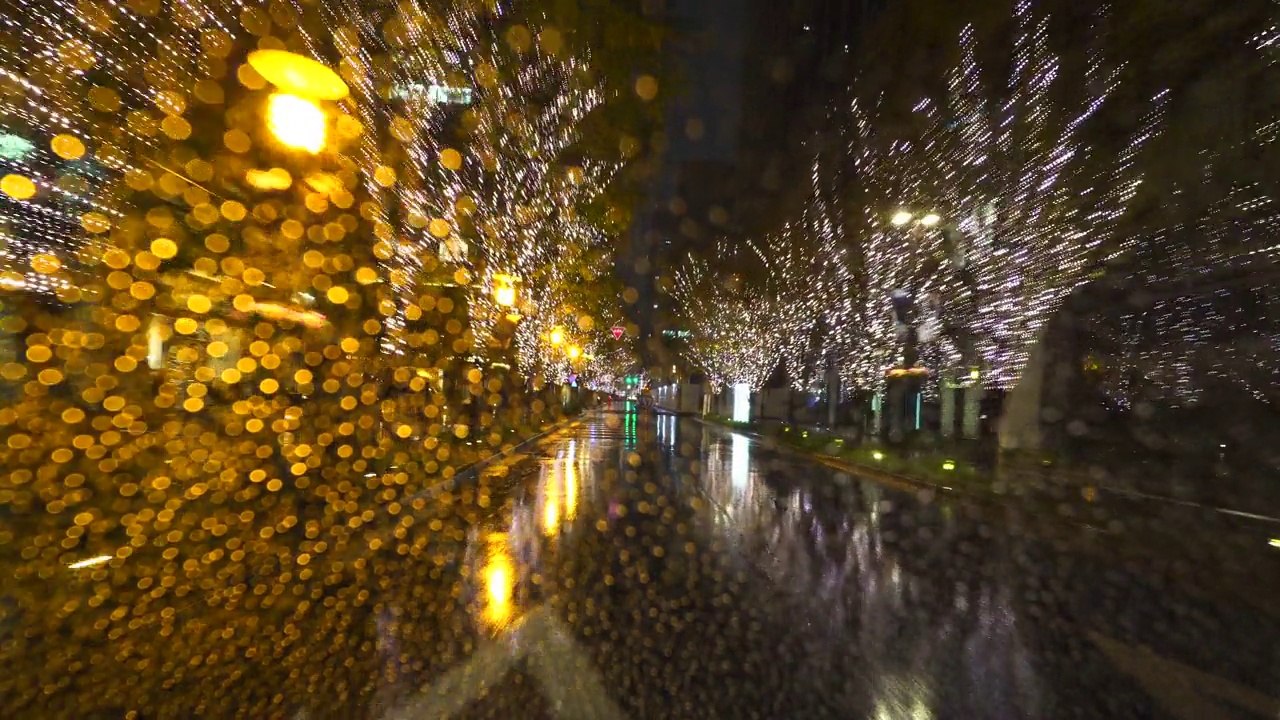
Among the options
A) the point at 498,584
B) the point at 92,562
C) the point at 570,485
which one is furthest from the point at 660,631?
the point at 570,485

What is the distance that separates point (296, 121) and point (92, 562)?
4.24 meters

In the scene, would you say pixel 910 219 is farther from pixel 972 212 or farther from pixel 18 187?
pixel 18 187

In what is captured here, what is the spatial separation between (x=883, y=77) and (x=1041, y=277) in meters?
5.52

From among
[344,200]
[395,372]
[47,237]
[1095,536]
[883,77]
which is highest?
[883,77]

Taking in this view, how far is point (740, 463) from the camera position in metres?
23.4

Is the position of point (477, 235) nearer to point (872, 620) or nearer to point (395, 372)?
point (395, 372)

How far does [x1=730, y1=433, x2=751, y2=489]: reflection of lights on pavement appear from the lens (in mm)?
18086

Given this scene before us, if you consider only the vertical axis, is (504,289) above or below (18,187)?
above

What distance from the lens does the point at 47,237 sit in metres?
8.10

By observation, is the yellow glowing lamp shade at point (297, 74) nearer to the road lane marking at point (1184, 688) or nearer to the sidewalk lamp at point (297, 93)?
the sidewalk lamp at point (297, 93)

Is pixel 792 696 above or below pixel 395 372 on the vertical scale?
below

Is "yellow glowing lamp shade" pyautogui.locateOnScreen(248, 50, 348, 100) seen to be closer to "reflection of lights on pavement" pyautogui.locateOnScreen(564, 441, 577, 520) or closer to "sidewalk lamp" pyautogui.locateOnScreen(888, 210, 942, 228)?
"reflection of lights on pavement" pyautogui.locateOnScreen(564, 441, 577, 520)

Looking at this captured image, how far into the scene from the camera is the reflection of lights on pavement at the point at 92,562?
757 centimetres

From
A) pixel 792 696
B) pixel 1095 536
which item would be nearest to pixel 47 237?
pixel 792 696
